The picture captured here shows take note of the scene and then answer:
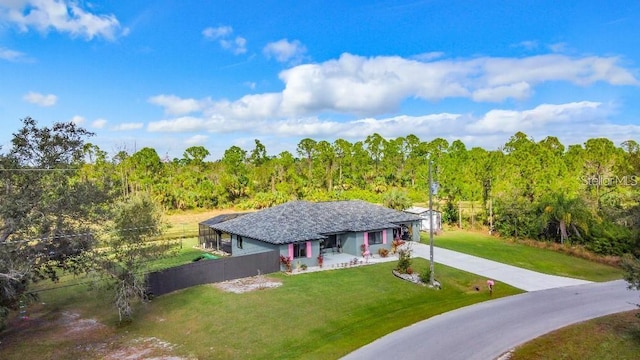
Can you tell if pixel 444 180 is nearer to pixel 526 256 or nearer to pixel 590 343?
pixel 526 256

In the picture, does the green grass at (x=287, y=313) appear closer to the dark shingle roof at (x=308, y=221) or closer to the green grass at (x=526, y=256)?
the dark shingle roof at (x=308, y=221)

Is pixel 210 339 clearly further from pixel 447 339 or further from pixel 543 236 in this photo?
pixel 543 236

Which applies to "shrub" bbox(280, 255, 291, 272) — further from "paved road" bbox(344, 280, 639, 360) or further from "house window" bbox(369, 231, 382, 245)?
"paved road" bbox(344, 280, 639, 360)

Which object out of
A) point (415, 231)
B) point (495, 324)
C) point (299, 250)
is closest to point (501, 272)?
point (495, 324)

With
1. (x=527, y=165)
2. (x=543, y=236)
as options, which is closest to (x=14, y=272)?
(x=543, y=236)

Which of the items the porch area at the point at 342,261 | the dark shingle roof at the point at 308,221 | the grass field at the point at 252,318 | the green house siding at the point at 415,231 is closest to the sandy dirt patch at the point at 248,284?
the grass field at the point at 252,318

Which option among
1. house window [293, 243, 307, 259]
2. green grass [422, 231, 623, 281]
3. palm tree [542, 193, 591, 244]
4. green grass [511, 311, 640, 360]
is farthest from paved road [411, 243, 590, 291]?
palm tree [542, 193, 591, 244]
